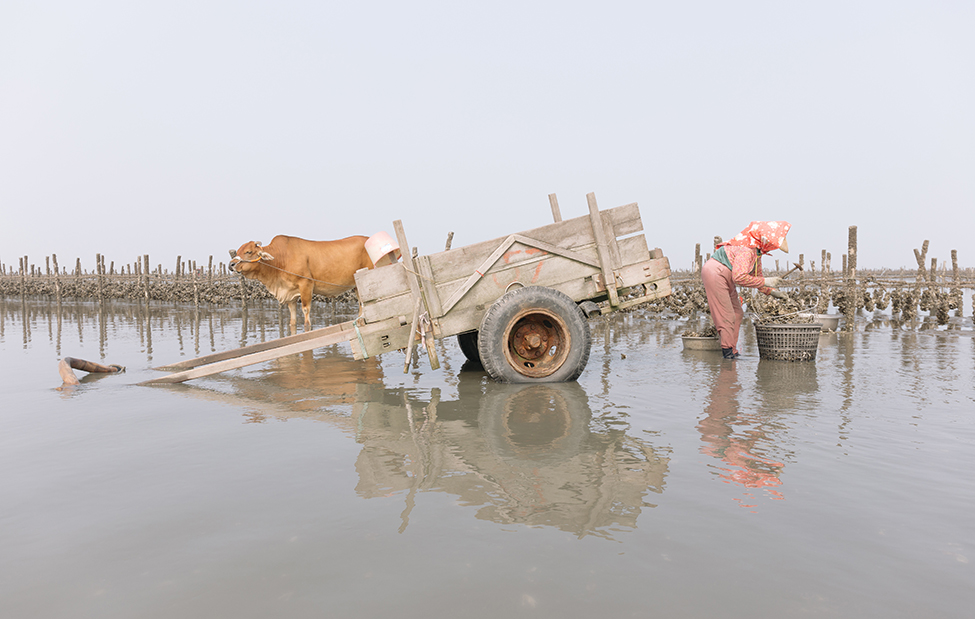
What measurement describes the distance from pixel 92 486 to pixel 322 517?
1787 mm

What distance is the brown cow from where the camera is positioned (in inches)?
484

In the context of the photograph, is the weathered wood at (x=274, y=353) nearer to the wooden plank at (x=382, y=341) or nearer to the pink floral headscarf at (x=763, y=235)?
the wooden plank at (x=382, y=341)

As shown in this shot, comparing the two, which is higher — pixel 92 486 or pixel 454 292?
pixel 454 292

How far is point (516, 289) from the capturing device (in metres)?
7.27

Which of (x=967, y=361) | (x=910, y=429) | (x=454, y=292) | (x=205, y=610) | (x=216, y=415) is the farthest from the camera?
(x=967, y=361)

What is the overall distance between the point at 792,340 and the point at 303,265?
9.62 m

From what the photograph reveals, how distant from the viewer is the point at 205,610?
2369 mm

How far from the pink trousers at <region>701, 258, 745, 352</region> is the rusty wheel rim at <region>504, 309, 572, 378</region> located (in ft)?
11.1

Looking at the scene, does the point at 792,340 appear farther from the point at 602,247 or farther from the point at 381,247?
the point at 381,247

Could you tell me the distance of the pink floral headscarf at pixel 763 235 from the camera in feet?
30.0

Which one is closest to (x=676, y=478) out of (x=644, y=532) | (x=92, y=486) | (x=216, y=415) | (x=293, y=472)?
(x=644, y=532)

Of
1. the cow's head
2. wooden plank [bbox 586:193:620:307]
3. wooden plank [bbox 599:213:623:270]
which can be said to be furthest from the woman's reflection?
the cow's head

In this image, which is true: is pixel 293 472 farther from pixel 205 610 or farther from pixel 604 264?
pixel 604 264

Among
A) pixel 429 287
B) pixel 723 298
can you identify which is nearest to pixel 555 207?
pixel 429 287
